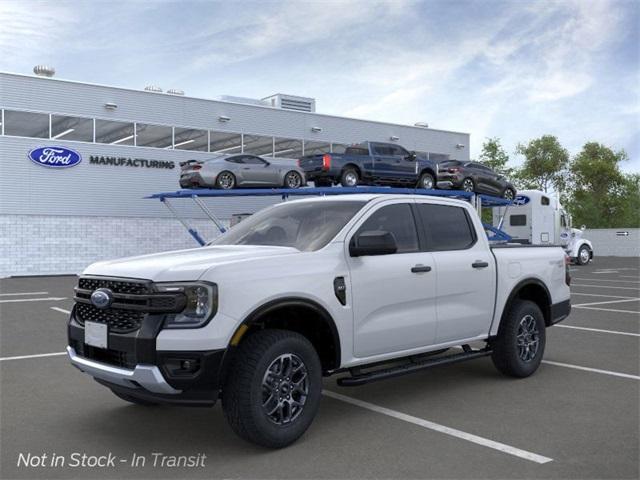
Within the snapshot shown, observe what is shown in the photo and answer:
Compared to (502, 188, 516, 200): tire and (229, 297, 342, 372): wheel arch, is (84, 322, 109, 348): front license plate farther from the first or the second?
(502, 188, 516, 200): tire

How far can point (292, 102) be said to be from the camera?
36.5m

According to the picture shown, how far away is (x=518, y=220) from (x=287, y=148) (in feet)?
40.6

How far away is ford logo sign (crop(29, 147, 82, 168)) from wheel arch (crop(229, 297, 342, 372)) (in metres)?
25.2

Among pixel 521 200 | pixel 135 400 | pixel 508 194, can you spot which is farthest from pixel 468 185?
Result: pixel 135 400


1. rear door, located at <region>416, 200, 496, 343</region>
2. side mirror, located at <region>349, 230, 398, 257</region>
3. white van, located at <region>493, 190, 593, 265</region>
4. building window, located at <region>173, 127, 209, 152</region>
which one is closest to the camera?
side mirror, located at <region>349, 230, 398, 257</region>

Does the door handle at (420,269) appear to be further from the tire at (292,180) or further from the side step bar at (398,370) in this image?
the tire at (292,180)

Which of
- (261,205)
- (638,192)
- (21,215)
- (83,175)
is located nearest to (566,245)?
(261,205)

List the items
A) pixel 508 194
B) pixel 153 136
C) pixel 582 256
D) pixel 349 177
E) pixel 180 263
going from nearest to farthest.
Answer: pixel 180 263 → pixel 349 177 → pixel 508 194 → pixel 153 136 → pixel 582 256

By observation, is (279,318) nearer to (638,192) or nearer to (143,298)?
(143,298)

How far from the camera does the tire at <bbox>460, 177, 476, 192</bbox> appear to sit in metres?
24.3

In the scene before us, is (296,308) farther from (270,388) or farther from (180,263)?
(180,263)

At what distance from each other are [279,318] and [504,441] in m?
1.85

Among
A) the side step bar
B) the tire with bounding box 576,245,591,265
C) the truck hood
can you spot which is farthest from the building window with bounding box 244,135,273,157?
the truck hood

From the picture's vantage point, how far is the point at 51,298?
1625 cm
